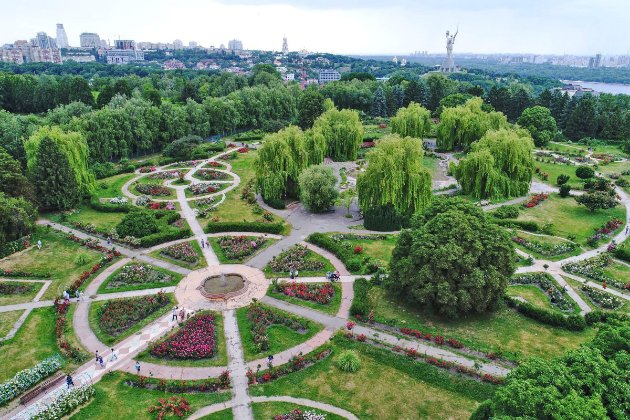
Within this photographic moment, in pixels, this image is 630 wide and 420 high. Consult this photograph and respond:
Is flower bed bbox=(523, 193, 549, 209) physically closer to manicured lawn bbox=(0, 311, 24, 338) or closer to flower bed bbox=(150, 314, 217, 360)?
flower bed bbox=(150, 314, 217, 360)

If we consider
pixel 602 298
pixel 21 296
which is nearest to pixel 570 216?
pixel 602 298

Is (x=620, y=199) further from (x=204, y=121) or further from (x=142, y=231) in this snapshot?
(x=204, y=121)

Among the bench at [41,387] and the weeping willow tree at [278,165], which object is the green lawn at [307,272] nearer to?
the weeping willow tree at [278,165]

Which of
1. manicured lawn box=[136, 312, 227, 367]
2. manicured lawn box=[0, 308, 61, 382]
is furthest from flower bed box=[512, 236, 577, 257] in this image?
manicured lawn box=[0, 308, 61, 382]

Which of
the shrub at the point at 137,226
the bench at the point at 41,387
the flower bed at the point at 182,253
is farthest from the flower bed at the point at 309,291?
the shrub at the point at 137,226

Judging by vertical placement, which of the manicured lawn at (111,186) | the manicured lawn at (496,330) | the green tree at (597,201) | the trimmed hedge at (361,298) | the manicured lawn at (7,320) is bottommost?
the manicured lawn at (7,320)

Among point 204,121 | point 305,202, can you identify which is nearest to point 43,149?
point 305,202
